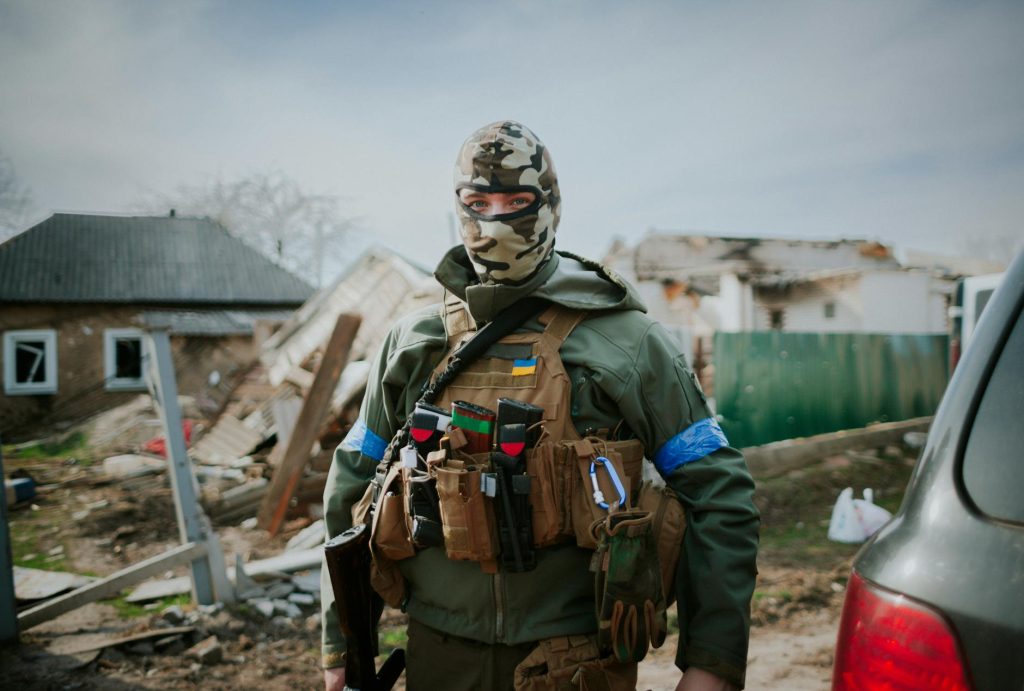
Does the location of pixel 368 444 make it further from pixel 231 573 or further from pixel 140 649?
pixel 231 573

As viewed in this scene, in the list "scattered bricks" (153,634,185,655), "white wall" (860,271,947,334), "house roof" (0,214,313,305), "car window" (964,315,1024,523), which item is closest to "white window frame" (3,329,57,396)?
"house roof" (0,214,313,305)

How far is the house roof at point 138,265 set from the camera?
1845 centimetres

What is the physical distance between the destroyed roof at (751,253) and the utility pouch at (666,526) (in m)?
28.1

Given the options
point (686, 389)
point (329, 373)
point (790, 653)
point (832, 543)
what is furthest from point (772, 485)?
point (686, 389)

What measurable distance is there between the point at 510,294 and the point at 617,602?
0.83 meters

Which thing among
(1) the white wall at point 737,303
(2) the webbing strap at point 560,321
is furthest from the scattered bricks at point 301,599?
(1) the white wall at point 737,303

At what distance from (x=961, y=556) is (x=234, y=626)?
4230 mm

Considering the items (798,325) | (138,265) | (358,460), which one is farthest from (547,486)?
(798,325)

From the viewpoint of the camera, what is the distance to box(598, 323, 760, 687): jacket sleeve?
1.48 metres

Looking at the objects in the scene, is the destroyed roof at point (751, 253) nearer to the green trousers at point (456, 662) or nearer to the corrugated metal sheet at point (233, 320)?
the corrugated metal sheet at point (233, 320)

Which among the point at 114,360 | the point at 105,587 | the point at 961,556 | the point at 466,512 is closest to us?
the point at 961,556

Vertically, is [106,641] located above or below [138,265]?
below

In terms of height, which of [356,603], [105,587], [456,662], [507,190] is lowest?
[105,587]

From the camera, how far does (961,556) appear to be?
40.3 inches
